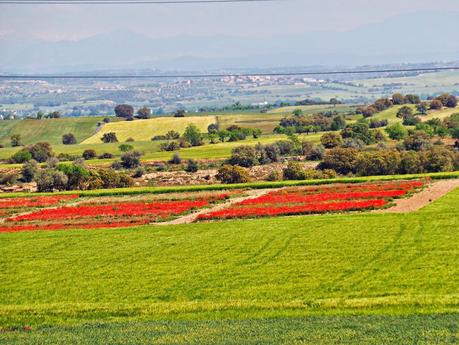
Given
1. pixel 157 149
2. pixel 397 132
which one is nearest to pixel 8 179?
pixel 157 149

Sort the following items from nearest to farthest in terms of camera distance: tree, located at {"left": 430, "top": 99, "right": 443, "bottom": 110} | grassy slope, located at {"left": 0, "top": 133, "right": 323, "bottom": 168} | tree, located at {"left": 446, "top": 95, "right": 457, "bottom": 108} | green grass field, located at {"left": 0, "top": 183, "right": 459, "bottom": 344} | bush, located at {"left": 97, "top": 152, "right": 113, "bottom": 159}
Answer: green grass field, located at {"left": 0, "top": 183, "right": 459, "bottom": 344}
grassy slope, located at {"left": 0, "top": 133, "right": 323, "bottom": 168}
bush, located at {"left": 97, "top": 152, "right": 113, "bottom": 159}
tree, located at {"left": 430, "top": 99, "right": 443, "bottom": 110}
tree, located at {"left": 446, "top": 95, "right": 457, "bottom": 108}

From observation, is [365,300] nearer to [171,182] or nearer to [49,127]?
[171,182]

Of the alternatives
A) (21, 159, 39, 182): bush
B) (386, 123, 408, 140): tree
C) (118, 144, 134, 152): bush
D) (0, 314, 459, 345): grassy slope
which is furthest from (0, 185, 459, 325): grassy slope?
(118, 144, 134, 152): bush

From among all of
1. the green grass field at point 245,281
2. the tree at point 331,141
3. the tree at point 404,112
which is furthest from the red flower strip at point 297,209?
the tree at point 404,112

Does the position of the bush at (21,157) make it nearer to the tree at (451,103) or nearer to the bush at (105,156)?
the bush at (105,156)

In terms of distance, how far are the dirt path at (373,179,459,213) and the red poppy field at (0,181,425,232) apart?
2.84ft

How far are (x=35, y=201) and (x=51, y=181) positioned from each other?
16277mm

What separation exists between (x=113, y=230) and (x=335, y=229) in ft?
41.7

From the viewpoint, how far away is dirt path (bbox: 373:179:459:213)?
1857 inches

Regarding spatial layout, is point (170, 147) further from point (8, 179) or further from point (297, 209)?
point (297, 209)

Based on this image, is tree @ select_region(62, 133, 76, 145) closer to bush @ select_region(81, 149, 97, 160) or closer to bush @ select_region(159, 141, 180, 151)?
bush @ select_region(159, 141, 180, 151)

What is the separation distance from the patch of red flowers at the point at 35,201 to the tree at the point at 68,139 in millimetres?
73380

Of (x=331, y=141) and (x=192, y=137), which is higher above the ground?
(x=331, y=141)

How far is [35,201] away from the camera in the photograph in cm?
6100
